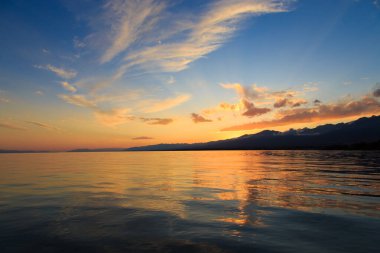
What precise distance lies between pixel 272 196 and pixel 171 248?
42.9 feet

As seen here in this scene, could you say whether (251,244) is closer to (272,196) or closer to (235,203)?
(235,203)

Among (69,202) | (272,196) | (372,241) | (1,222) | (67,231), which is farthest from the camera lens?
(272,196)

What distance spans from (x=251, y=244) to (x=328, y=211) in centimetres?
794

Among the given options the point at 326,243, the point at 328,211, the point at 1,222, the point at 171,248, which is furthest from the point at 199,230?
the point at 1,222

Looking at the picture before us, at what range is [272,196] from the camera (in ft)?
68.2

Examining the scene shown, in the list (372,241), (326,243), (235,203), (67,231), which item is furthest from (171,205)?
(372,241)

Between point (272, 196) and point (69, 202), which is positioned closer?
point (69, 202)

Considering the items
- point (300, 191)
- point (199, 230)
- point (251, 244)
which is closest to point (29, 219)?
point (199, 230)

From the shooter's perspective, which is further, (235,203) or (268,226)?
(235,203)

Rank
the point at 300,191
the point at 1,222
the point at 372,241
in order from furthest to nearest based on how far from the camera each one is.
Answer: the point at 300,191, the point at 1,222, the point at 372,241

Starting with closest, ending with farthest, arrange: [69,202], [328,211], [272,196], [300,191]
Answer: [328,211]
[69,202]
[272,196]
[300,191]

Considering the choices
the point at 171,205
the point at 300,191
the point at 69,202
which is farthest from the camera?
the point at 300,191

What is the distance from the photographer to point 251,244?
33.3 ft

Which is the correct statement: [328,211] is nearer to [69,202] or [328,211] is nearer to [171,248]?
[171,248]
